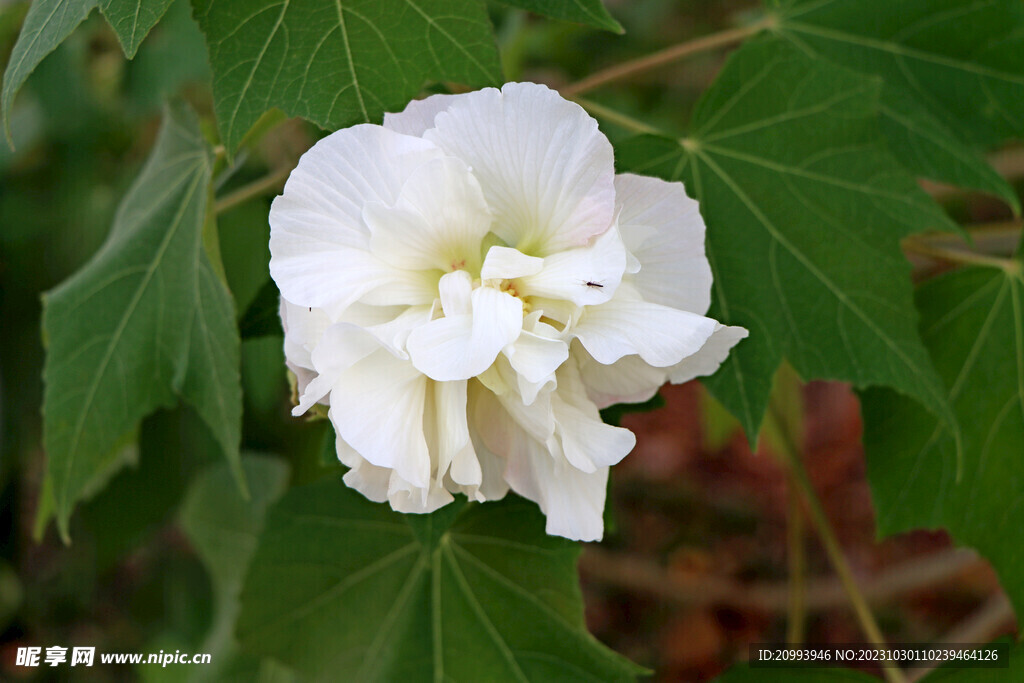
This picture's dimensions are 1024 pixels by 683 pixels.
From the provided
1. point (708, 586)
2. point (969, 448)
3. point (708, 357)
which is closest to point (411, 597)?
point (708, 357)

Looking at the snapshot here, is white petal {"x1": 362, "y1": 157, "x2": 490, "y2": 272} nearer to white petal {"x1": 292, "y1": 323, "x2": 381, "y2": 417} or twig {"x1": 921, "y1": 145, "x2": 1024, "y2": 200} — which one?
white petal {"x1": 292, "y1": 323, "x2": 381, "y2": 417}

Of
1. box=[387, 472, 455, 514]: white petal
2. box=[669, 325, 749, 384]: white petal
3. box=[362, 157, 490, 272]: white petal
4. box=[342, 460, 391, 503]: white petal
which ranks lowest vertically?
box=[387, 472, 455, 514]: white petal

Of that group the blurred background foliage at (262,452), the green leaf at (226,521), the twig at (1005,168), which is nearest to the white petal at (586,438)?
the blurred background foliage at (262,452)

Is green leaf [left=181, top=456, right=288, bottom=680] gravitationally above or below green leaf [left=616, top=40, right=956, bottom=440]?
below

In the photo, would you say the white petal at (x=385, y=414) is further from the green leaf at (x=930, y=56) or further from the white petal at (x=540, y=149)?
the green leaf at (x=930, y=56)

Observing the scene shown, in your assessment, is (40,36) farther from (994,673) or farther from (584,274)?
(994,673)

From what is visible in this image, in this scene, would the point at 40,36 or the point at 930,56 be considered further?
the point at 930,56

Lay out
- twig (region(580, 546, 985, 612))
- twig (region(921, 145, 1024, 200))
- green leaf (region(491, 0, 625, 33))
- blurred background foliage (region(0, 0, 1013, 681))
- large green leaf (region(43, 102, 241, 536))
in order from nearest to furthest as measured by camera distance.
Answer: green leaf (region(491, 0, 625, 33)) → large green leaf (region(43, 102, 241, 536)) → blurred background foliage (region(0, 0, 1013, 681)) → twig (region(921, 145, 1024, 200)) → twig (region(580, 546, 985, 612))

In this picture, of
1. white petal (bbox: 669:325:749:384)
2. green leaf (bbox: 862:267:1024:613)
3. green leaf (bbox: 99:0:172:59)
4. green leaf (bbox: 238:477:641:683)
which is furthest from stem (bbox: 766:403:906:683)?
green leaf (bbox: 99:0:172:59)
